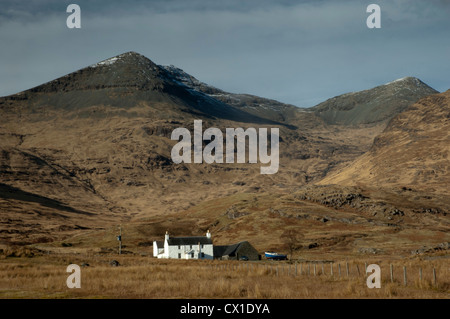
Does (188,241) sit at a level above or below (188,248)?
above

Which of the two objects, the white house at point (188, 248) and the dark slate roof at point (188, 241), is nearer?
the white house at point (188, 248)

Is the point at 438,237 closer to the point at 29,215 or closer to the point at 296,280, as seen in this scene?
the point at 296,280

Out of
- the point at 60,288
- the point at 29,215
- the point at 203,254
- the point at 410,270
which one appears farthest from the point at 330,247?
the point at 29,215

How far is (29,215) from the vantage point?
632 feet

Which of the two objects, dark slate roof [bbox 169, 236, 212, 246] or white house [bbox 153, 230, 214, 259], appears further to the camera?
dark slate roof [bbox 169, 236, 212, 246]

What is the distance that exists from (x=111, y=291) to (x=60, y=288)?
3.43 m

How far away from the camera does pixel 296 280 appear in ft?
99.0

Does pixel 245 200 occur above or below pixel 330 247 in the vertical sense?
above

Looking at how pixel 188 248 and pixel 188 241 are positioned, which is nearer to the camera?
pixel 188 248

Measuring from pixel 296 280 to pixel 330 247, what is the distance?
297 ft
